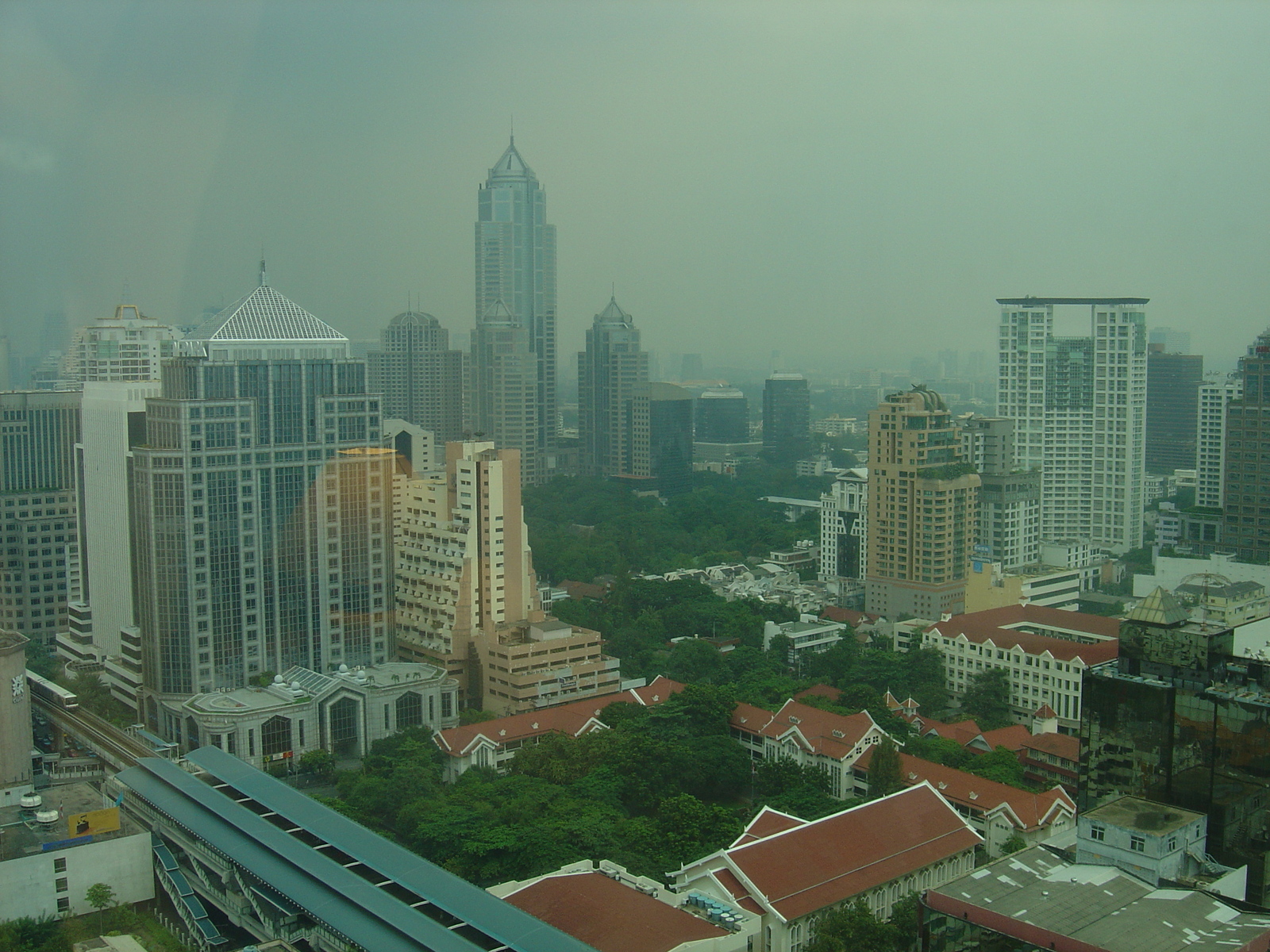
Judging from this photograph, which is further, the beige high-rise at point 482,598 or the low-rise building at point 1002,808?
the beige high-rise at point 482,598

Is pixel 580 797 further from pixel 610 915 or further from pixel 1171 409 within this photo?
pixel 1171 409

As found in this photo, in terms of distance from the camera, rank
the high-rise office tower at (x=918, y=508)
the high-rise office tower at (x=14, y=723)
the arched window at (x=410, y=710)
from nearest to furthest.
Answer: the high-rise office tower at (x=14, y=723)
the arched window at (x=410, y=710)
the high-rise office tower at (x=918, y=508)

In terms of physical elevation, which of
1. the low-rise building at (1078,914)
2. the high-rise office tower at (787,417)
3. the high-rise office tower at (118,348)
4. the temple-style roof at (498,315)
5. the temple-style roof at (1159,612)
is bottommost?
the low-rise building at (1078,914)

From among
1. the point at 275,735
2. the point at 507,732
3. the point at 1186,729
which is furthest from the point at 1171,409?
the point at 275,735

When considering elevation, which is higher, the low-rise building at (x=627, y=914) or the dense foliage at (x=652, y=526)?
the dense foliage at (x=652, y=526)

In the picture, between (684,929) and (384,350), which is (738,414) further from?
(684,929)

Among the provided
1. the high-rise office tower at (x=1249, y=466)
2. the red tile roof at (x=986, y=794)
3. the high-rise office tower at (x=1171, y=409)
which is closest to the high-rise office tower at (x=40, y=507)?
the red tile roof at (x=986, y=794)

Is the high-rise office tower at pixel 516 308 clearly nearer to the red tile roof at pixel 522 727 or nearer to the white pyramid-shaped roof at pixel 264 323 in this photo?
the white pyramid-shaped roof at pixel 264 323
